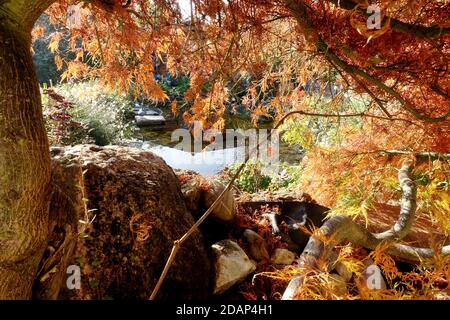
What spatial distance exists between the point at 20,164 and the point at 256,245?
7.16ft

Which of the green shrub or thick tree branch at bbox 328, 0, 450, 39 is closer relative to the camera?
thick tree branch at bbox 328, 0, 450, 39

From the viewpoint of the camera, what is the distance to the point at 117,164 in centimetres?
224

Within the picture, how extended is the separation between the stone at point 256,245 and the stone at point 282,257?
0.08 metres

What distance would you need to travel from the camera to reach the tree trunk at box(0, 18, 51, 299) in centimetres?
105

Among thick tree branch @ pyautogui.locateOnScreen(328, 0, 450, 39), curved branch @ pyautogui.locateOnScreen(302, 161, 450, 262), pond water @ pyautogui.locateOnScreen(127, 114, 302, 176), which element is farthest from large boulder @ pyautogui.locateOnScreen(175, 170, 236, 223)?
pond water @ pyautogui.locateOnScreen(127, 114, 302, 176)

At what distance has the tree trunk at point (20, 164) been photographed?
105cm

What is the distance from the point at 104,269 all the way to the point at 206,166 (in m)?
5.33

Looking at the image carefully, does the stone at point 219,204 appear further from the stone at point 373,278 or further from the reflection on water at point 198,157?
the reflection on water at point 198,157

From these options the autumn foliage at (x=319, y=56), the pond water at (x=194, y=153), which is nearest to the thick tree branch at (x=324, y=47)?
the autumn foliage at (x=319, y=56)

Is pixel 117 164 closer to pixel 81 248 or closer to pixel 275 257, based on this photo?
pixel 81 248

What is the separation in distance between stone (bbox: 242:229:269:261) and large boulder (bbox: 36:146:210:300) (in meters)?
0.60

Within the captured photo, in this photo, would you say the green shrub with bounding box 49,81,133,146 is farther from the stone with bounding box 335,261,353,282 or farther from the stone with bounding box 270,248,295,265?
the stone with bounding box 335,261,353,282

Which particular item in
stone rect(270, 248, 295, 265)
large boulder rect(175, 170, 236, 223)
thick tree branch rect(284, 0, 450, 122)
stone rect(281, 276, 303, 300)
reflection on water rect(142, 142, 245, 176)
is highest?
thick tree branch rect(284, 0, 450, 122)
